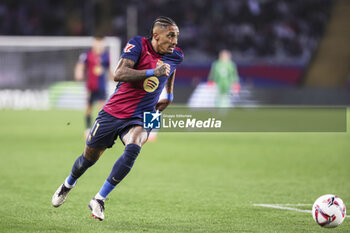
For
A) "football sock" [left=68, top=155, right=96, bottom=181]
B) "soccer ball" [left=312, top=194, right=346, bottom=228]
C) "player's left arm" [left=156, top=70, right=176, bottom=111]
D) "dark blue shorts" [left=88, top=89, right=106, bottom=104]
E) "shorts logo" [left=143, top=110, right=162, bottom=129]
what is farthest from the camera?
"dark blue shorts" [left=88, top=89, right=106, bottom=104]

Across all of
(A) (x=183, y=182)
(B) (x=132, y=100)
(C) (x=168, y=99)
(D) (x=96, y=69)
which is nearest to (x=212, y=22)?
(D) (x=96, y=69)

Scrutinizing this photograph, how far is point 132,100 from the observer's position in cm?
Answer: 633

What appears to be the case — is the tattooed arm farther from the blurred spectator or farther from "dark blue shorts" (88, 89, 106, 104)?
the blurred spectator

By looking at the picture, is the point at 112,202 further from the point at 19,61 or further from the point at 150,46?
the point at 19,61

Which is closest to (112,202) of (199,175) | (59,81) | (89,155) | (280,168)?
(89,155)

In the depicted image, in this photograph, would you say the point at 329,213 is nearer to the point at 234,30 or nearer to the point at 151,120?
the point at 151,120

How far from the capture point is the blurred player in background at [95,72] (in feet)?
50.4

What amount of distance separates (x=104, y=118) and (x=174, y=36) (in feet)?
3.46

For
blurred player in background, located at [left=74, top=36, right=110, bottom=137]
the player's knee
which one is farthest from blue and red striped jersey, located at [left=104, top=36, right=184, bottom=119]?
blurred player in background, located at [left=74, top=36, right=110, bottom=137]

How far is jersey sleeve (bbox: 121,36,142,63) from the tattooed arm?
0.07 meters

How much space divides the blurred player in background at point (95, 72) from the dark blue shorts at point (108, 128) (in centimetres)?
896

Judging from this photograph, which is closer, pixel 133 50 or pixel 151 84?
pixel 133 50

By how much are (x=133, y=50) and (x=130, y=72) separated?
254 mm

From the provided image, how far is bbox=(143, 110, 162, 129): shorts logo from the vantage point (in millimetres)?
6375
